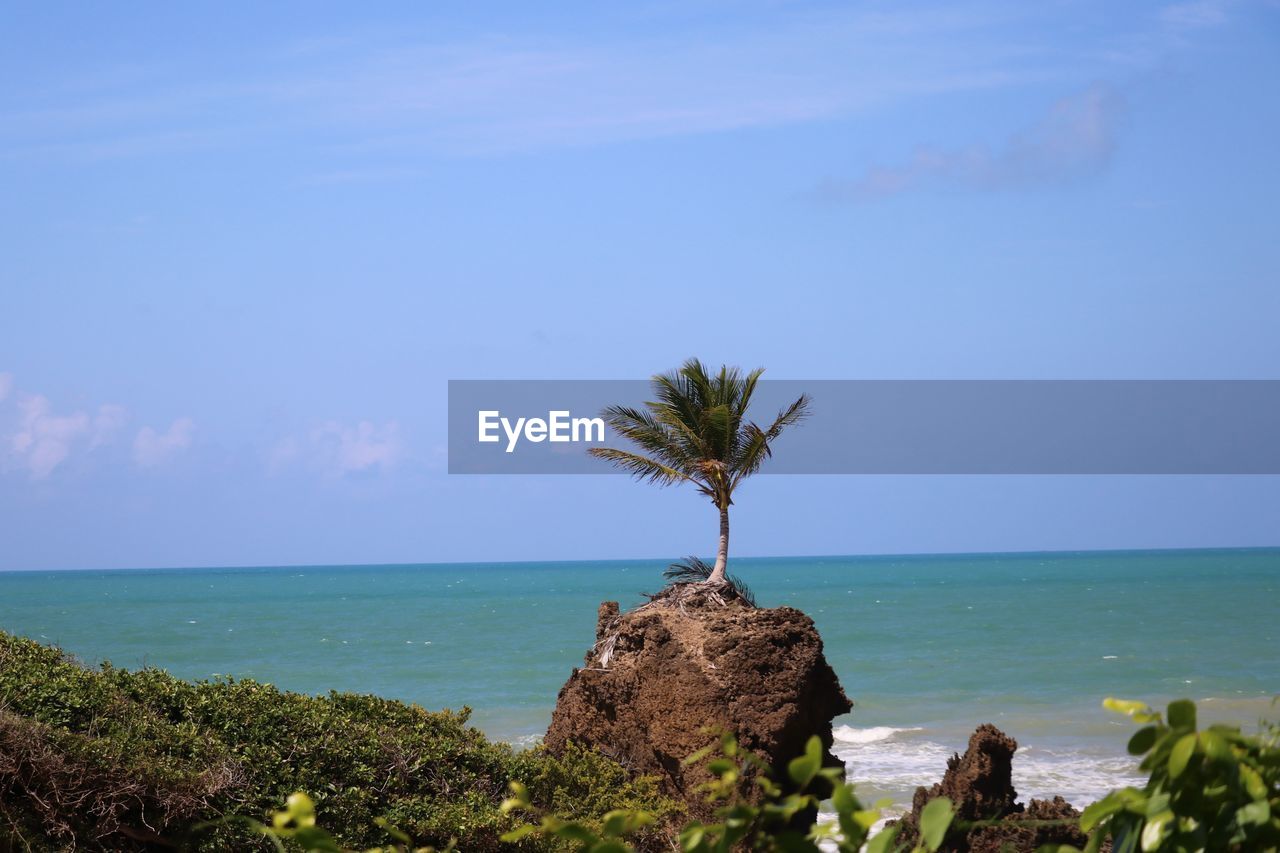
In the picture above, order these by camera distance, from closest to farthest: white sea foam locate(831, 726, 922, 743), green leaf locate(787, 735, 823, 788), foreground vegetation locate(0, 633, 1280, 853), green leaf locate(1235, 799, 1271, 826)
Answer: green leaf locate(1235, 799, 1271, 826) → green leaf locate(787, 735, 823, 788) → foreground vegetation locate(0, 633, 1280, 853) → white sea foam locate(831, 726, 922, 743)

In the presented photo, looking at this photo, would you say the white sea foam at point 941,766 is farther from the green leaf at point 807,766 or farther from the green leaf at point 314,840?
the green leaf at point 314,840

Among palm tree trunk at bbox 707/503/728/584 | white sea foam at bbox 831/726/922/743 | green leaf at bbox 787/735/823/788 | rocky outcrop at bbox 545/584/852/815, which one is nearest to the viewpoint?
green leaf at bbox 787/735/823/788

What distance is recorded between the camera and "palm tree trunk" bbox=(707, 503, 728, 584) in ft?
48.0

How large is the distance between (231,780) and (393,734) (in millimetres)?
1897

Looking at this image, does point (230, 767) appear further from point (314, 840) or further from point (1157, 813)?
point (1157, 813)

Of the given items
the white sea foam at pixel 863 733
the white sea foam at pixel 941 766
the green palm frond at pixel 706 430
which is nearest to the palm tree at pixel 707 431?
the green palm frond at pixel 706 430

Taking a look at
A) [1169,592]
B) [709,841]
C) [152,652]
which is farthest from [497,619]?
[709,841]

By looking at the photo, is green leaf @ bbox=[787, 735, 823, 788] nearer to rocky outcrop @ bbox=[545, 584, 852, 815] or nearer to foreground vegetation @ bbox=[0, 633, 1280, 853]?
foreground vegetation @ bbox=[0, 633, 1280, 853]

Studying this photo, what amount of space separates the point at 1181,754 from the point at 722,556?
13.3 metres

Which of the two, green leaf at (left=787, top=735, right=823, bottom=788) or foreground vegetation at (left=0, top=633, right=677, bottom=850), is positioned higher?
green leaf at (left=787, top=735, right=823, bottom=788)

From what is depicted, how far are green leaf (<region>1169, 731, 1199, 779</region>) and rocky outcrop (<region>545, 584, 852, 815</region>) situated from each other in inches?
425

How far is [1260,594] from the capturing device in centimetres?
9138

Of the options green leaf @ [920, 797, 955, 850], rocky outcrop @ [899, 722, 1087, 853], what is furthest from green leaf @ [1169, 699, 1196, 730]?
rocky outcrop @ [899, 722, 1087, 853]

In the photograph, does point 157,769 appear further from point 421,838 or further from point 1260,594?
point 1260,594
